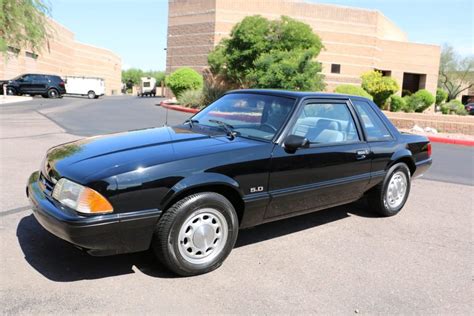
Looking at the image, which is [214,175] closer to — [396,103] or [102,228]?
[102,228]

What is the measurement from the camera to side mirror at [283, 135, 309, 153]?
3.92 meters

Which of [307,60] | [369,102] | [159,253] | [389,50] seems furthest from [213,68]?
[159,253]

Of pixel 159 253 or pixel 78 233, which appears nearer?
pixel 78 233

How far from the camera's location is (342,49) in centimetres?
4191

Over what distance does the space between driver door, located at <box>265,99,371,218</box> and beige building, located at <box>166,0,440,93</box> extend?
3410 cm

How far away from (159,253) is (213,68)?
3213cm

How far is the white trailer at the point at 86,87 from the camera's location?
127 ft

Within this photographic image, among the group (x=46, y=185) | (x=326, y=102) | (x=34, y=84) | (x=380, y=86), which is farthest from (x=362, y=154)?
(x=34, y=84)

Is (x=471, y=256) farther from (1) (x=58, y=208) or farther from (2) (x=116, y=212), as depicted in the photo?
(1) (x=58, y=208)

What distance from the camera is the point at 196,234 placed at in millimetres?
3510

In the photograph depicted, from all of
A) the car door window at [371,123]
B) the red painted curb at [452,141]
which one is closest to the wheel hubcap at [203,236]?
the car door window at [371,123]

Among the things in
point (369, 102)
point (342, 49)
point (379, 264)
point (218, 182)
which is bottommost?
point (379, 264)

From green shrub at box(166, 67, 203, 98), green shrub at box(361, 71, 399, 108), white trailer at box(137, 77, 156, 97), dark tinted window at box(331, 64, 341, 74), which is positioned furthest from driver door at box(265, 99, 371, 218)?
white trailer at box(137, 77, 156, 97)

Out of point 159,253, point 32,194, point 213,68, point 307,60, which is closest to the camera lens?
point 159,253
